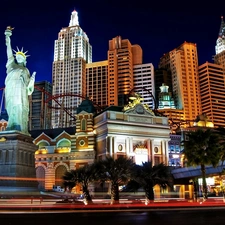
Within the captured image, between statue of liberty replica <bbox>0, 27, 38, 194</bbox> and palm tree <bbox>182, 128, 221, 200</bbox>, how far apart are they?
2261 cm

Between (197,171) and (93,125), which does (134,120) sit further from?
(197,171)

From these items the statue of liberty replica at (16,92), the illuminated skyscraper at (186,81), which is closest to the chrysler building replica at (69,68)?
the illuminated skyscraper at (186,81)

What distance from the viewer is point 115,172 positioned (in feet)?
104

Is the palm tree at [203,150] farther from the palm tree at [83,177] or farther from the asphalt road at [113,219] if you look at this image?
the asphalt road at [113,219]

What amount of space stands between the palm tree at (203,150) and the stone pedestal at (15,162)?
76.7 feet

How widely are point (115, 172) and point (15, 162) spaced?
62.3 ft

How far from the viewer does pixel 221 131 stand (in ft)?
122

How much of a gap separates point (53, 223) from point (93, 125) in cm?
5157

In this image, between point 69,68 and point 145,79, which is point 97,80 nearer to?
point 69,68

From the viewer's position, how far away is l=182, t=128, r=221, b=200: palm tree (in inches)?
1410

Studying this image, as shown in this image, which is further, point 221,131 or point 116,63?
point 116,63

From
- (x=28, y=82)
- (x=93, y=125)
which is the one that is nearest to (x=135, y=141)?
(x=93, y=125)

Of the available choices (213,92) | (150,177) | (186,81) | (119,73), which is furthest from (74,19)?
(150,177)

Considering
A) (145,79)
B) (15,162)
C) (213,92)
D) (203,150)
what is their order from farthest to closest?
(145,79)
(213,92)
(15,162)
(203,150)
